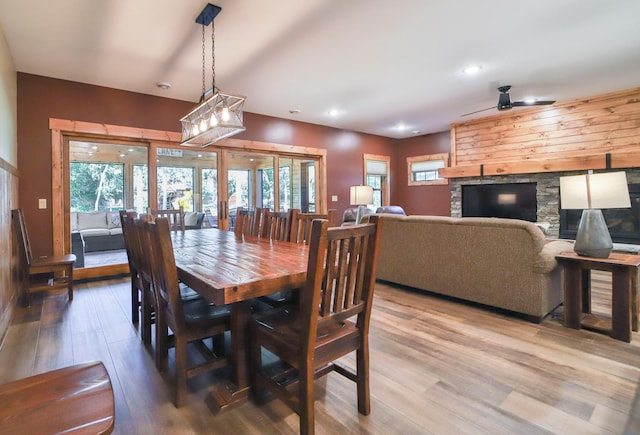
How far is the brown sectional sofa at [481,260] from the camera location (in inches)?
108

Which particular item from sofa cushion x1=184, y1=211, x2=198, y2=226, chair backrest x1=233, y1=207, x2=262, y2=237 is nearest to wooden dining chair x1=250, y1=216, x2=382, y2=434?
chair backrest x1=233, y1=207, x2=262, y2=237

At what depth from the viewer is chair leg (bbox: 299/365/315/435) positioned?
52.9 inches

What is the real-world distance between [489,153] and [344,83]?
11.7ft

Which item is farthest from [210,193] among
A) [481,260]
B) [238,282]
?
[238,282]

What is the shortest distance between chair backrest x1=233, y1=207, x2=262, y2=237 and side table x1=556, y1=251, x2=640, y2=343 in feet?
9.19

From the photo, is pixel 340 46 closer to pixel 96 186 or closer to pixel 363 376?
pixel 363 376

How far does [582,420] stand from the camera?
5.17 feet

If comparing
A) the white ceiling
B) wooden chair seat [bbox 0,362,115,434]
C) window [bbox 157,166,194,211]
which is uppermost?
the white ceiling

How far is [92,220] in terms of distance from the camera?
5.22 m

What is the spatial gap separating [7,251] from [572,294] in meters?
5.04

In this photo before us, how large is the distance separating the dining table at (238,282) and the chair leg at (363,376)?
0.46 meters

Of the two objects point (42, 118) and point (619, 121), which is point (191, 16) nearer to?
point (42, 118)

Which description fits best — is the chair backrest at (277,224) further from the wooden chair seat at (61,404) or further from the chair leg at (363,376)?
the wooden chair seat at (61,404)

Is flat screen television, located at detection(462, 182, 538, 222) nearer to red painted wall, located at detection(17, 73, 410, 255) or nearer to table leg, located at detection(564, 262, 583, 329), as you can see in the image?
table leg, located at detection(564, 262, 583, 329)
